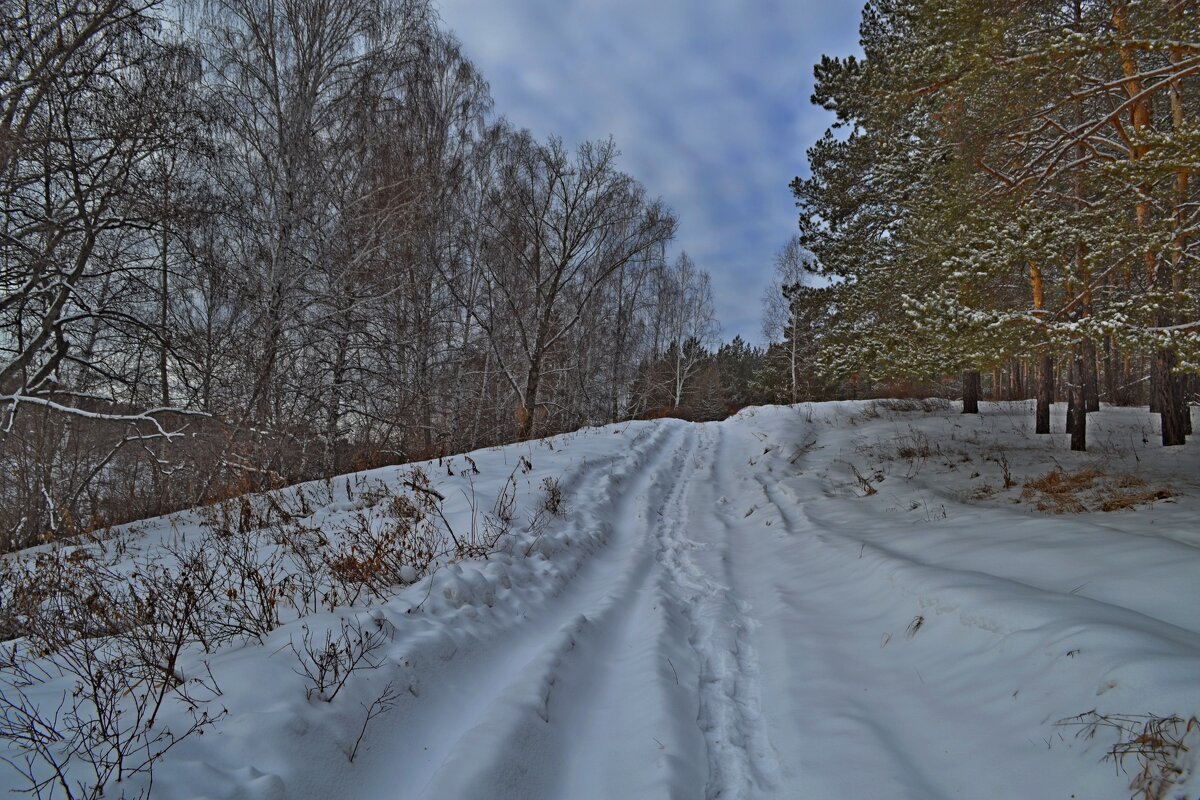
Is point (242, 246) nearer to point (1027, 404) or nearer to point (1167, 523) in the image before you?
point (1167, 523)

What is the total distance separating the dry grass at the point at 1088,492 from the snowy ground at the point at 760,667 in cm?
7

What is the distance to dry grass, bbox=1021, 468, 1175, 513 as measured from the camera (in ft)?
17.1

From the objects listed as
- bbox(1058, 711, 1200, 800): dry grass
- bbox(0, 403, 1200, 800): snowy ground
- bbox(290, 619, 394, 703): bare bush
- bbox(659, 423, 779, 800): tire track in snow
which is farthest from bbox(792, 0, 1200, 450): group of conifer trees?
bbox(290, 619, 394, 703): bare bush

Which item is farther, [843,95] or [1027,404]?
[1027,404]

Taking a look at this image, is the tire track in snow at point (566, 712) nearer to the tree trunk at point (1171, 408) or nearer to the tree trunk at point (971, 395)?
the tree trunk at point (1171, 408)

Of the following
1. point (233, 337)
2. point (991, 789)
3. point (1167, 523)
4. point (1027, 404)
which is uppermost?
point (233, 337)

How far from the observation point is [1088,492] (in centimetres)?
592

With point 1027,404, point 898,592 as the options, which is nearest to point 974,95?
point 898,592

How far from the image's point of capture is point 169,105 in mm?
7504

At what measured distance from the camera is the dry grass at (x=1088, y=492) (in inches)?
205

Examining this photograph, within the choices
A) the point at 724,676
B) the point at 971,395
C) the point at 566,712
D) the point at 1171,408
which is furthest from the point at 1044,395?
the point at 566,712

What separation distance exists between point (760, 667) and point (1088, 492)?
18.0 feet

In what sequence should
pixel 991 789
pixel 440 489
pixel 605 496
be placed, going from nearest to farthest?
pixel 991 789 < pixel 440 489 < pixel 605 496

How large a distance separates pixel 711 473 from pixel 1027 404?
52.2ft
